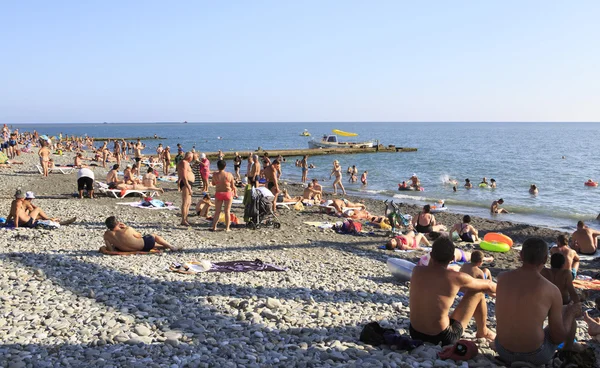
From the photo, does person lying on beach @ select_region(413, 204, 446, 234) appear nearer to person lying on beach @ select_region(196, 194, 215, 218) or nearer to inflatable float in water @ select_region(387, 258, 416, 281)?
inflatable float in water @ select_region(387, 258, 416, 281)

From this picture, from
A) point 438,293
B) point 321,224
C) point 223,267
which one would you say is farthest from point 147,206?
point 438,293

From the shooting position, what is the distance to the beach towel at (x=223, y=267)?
7.52 m

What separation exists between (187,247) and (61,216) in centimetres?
439

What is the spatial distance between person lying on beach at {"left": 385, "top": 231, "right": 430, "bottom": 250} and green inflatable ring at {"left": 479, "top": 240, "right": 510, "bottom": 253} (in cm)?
139

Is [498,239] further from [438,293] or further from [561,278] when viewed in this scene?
[438,293]

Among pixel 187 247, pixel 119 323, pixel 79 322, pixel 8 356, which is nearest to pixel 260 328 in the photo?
pixel 119 323

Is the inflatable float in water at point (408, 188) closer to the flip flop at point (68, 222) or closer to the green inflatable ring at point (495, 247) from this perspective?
the green inflatable ring at point (495, 247)

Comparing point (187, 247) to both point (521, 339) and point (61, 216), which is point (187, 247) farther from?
point (521, 339)

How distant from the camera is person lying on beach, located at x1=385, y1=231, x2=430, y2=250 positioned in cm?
1121

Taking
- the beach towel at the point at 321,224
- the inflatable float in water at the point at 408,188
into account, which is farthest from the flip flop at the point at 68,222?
the inflatable float in water at the point at 408,188

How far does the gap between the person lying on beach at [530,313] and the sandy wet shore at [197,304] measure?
310mm

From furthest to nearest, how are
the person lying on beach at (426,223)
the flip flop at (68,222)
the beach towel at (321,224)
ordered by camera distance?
the beach towel at (321,224) → the person lying on beach at (426,223) → the flip flop at (68,222)

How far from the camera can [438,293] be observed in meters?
4.57

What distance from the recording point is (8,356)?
4.15 metres
